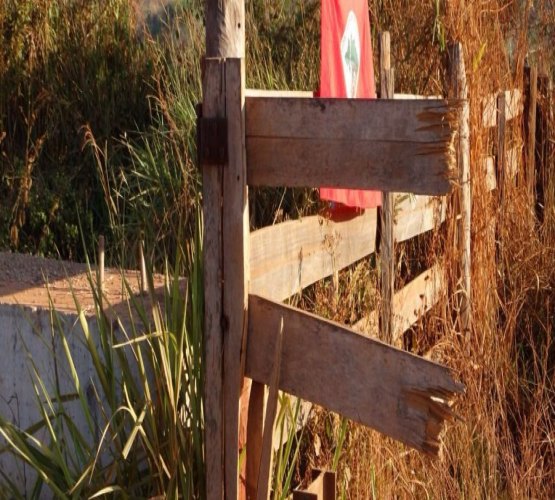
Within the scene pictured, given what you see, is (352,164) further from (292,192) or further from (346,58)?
(292,192)

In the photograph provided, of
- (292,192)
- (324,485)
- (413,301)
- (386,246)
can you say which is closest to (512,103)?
(292,192)

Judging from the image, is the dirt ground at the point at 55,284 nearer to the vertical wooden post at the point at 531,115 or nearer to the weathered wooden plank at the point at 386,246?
the weathered wooden plank at the point at 386,246

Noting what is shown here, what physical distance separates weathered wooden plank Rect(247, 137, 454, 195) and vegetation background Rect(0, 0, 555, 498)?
16.1 inches

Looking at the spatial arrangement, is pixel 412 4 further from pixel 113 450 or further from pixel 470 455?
pixel 113 450

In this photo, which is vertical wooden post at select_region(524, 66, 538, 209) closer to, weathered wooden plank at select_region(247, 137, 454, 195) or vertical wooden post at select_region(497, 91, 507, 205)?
vertical wooden post at select_region(497, 91, 507, 205)

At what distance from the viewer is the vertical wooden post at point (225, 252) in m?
2.71

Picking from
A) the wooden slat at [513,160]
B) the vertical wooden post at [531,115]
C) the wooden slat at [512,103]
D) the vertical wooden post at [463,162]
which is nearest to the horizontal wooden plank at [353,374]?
the vertical wooden post at [463,162]

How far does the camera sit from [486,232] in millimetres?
5082

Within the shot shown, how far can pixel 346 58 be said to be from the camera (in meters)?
3.77

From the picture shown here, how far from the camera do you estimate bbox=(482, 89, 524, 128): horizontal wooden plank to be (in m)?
5.32

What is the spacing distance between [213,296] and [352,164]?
0.49 meters

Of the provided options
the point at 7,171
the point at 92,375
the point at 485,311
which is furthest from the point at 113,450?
the point at 7,171

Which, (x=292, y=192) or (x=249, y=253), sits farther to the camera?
(x=292, y=192)

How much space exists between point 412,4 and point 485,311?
2800 mm
